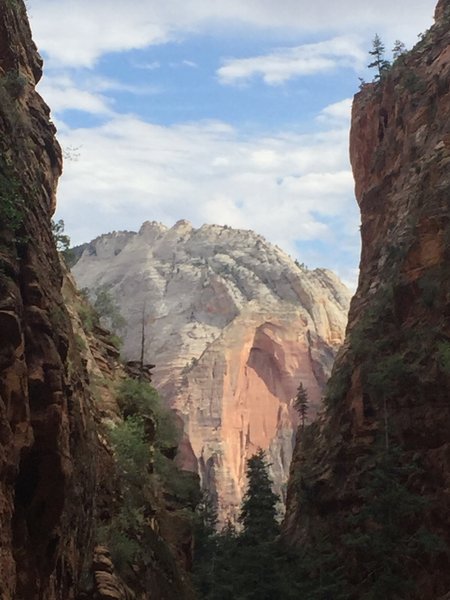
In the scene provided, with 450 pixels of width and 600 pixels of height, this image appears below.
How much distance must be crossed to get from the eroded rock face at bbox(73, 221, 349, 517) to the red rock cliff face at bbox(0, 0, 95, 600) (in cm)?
6806

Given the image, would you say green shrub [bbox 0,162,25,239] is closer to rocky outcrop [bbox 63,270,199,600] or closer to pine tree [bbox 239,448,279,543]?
rocky outcrop [bbox 63,270,199,600]

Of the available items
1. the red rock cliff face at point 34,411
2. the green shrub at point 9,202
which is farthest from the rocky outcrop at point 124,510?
the green shrub at point 9,202

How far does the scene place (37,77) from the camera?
25.0 metres

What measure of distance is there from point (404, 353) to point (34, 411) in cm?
2327

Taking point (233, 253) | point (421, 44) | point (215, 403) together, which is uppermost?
point (233, 253)

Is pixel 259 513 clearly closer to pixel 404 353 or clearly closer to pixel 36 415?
pixel 404 353

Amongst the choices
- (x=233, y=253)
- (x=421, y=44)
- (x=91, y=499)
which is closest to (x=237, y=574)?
(x=91, y=499)

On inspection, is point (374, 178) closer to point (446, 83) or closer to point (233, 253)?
point (446, 83)

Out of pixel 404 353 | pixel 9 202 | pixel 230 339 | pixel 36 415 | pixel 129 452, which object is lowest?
pixel 36 415

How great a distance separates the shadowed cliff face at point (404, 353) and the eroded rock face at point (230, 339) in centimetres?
4695

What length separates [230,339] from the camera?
314 feet

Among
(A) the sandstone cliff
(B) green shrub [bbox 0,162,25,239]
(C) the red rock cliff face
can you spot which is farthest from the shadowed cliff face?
(B) green shrub [bbox 0,162,25,239]

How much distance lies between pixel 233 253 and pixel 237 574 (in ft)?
301

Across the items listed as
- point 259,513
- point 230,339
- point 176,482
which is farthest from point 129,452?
point 230,339
